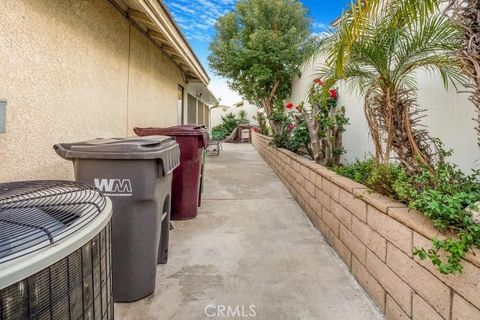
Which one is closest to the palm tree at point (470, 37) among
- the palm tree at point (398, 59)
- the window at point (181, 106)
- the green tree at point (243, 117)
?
Answer: the palm tree at point (398, 59)

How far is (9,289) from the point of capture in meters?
0.78

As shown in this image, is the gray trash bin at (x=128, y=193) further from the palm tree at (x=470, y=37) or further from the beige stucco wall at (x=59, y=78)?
the palm tree at (x=470, y=37)

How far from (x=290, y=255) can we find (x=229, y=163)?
7132 mm

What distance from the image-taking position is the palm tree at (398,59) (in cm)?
245

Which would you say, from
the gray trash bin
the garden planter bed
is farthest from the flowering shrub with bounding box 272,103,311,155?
the gray trash bin

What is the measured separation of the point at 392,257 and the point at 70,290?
82.1 inches

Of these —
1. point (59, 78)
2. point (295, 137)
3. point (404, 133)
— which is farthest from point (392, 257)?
point (295, 137)

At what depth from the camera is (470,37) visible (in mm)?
1867

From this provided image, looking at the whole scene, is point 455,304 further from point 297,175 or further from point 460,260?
point 297,175

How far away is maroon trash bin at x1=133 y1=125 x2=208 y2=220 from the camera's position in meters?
4.24

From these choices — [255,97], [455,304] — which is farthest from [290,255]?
[255,97]

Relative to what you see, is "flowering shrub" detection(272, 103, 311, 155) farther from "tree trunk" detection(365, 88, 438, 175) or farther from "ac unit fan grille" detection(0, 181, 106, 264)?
"ac unit fan grille" detection(0, 181, 106, 264)

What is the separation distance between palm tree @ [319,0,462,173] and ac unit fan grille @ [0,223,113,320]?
7.48 feet

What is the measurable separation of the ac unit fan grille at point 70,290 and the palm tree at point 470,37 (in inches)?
92.3
